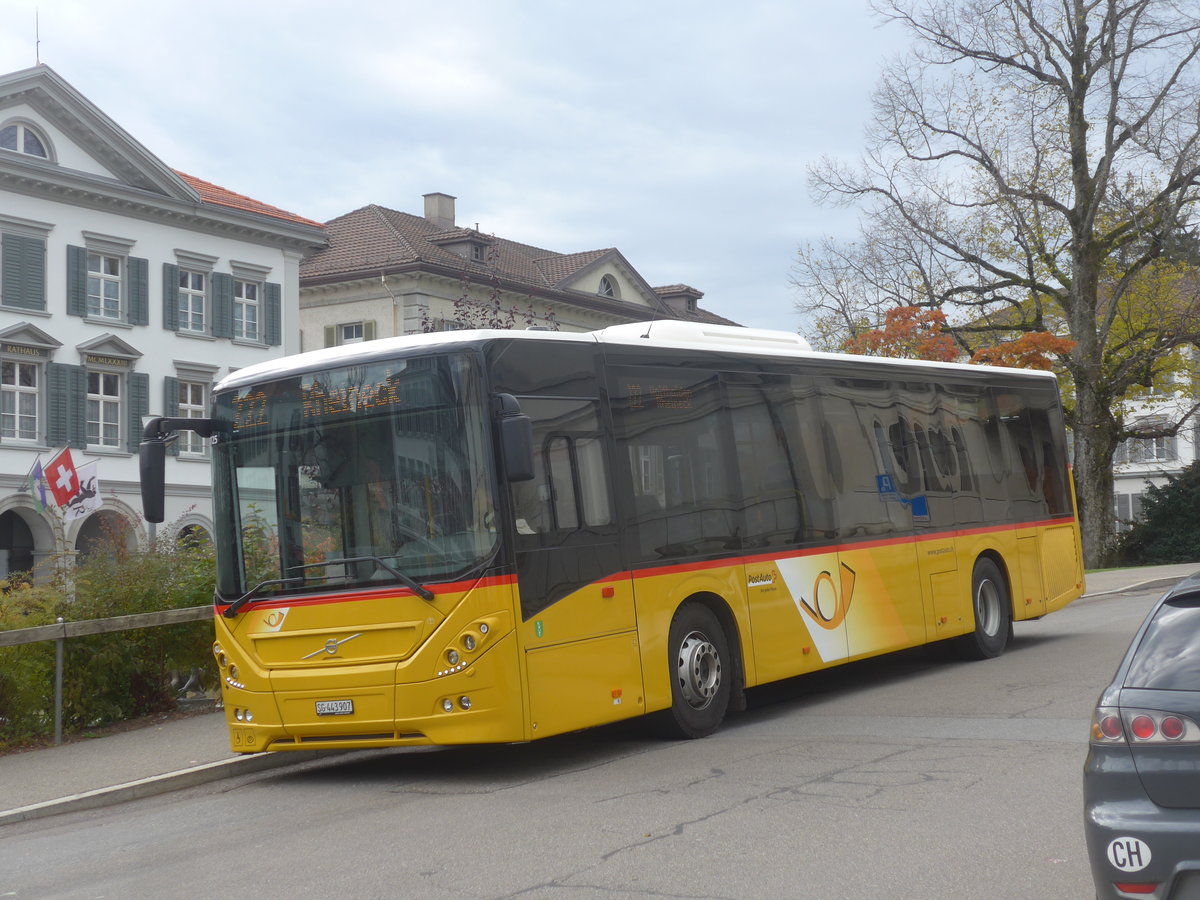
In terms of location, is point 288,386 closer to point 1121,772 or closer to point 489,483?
point 489,483

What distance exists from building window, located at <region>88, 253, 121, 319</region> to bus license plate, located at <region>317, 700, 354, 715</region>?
32.6 m

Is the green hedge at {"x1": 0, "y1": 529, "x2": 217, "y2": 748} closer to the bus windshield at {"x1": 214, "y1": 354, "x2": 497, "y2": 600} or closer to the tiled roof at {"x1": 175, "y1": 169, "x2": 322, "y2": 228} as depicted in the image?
the bus windshield at {"x1": 214, "y1": 354, "x2": 497, "y2": 600}

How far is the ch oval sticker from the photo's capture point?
4.66 metres

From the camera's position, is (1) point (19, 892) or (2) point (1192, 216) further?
(2) point (1192, 216)

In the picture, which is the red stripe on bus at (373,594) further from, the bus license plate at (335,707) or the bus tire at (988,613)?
the bus tire at (988,613)

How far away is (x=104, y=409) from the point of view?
132 feet

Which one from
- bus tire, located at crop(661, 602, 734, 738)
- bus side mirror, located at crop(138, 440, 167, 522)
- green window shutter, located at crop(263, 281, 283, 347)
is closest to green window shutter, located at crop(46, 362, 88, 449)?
green window shutter, located at crop(263, 281, 283, 347)

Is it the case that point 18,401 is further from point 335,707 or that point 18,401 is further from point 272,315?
point 335,707

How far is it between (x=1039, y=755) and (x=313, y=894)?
16.0ft

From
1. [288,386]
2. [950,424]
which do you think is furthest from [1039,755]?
[950,424]

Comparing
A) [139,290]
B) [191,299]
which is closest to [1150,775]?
[139,290]

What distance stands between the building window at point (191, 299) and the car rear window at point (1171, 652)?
4007cm

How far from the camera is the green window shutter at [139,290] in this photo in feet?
134

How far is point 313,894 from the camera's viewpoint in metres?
6.58
